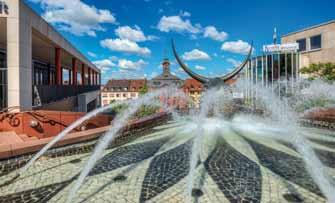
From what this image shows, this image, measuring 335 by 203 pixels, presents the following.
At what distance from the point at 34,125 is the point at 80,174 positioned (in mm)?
4206

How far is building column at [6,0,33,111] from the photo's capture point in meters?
8.46

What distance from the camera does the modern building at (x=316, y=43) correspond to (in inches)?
1276

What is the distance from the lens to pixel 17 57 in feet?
28.3

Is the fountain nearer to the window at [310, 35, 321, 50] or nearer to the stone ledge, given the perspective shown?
the stone ledge

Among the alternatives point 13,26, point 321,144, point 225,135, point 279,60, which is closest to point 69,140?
point 13,26

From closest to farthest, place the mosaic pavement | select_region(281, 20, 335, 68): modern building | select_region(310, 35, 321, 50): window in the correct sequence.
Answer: the mosaic pavement < select_region(281, 20, 335, 68): modern building < select_region(310, 35, 321, 50): window

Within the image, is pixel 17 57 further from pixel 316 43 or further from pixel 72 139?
pixel 316 43

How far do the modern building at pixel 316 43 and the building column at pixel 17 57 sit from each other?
34.1 m

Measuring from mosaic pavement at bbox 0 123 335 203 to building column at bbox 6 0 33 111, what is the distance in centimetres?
334

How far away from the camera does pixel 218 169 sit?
5719 mm

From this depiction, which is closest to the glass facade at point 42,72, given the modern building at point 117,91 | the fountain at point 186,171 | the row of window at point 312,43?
the fountain at point 186,171

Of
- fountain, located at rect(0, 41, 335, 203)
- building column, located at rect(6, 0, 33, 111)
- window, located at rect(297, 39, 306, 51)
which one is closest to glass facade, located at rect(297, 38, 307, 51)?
window, located at rect(297, 39, 306, 51)

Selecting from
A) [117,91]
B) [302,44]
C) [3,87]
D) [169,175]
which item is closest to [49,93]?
[3,87]

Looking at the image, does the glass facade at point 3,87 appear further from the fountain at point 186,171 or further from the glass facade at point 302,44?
the glass facade at point 302,44
